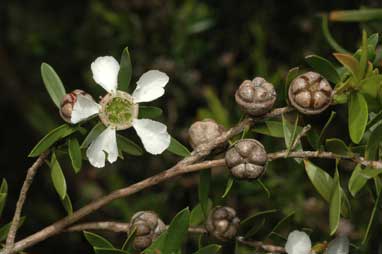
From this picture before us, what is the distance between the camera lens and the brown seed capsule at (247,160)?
5.00 ft

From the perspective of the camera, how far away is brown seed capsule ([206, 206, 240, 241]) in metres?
1.64

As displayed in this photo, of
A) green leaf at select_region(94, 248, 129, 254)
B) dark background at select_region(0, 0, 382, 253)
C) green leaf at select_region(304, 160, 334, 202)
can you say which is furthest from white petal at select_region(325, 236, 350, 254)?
dark background at select_region(0, 0, 382, 253)

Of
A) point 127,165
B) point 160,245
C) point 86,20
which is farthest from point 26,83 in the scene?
point 160,245

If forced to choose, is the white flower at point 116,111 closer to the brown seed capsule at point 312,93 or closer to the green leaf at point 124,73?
the green leaf at point 124,73

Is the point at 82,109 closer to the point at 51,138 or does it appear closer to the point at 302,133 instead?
the point at 51,138

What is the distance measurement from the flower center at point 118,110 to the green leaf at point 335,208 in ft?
1.54

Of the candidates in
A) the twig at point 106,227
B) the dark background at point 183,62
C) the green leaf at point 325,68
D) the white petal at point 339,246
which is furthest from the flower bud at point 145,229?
the dark background at point 183,62

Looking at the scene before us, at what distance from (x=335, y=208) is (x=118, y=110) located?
0.51m

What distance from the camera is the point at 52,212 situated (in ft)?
9.75

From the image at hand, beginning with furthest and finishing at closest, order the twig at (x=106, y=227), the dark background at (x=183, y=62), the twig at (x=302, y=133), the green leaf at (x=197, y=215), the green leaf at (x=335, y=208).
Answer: the dark background at (x=183, y=62)
the green leaf at (x=197, y=215)
the twig at (x=106, y=227)
the twig at (x=302, y=133)
the green leaf at (x=335, y=208)

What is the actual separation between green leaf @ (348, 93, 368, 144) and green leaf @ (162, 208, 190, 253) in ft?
1.17

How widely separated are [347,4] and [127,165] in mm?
989

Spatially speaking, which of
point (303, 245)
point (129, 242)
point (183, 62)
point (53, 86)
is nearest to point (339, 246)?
point (303, 245)

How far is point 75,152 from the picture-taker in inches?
63.1
